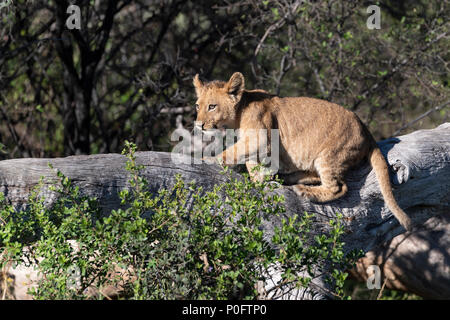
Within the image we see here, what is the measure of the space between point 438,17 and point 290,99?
3714 mm

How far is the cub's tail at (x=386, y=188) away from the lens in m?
5.13

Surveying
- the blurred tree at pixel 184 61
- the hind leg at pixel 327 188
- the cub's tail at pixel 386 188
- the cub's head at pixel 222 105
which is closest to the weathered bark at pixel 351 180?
the hind leg at pixel 327 188

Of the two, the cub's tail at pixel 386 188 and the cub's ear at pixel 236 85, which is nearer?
the cub's tail at pixel 386 188

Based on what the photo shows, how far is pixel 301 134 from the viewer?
5.67 meters

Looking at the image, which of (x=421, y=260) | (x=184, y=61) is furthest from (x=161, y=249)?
(x=184, y=61)

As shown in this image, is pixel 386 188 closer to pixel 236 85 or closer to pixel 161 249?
pixel 236 85

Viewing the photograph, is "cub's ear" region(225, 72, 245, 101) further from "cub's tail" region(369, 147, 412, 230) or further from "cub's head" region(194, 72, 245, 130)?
"cub's tail" region(369, 147, 412, 230)

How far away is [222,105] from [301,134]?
0.87m

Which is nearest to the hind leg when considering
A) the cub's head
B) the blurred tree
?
the cub's head

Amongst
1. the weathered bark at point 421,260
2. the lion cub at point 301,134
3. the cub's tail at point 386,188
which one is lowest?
the weathered bark at point 421,260

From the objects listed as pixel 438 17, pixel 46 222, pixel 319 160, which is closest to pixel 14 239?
pixel 46 222

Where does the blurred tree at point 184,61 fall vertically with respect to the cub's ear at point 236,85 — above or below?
above

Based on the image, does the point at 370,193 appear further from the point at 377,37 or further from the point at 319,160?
the point at 377,37

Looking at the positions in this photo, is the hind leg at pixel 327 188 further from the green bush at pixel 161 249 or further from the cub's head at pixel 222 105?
the green bush at pixel 161 249
